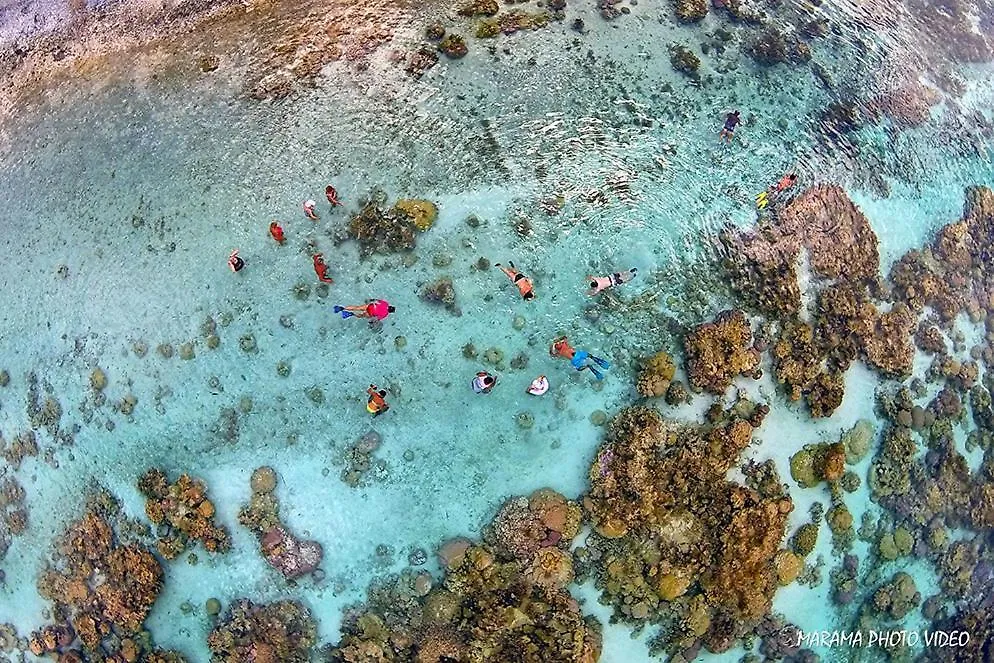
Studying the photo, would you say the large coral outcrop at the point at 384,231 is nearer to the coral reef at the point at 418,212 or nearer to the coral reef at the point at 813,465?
the coral reef at the point at 418,212

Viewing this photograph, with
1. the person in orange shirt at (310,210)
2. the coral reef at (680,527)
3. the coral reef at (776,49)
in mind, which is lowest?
the coral reef at (680,527)

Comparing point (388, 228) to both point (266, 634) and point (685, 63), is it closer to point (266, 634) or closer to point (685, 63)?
point (685, 63)

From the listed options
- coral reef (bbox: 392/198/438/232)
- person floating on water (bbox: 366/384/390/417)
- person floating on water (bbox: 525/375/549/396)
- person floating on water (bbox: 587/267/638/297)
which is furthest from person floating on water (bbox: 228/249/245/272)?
person floating on water (bbox: 587/267/638/297)

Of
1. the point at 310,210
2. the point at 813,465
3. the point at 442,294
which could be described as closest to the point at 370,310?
the point at 442,294

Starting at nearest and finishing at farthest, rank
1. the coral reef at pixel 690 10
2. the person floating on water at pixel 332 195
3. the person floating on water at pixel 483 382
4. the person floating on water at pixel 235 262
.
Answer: the person floating on water at pixel 483 382 → the person floating on water at pixel 235 262 → the person floating on water at pixel 332 195 → the coral reef at pixel 690 10

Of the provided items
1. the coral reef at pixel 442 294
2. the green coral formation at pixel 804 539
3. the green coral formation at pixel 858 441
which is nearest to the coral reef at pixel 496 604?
the coral reef at pixel 442 294

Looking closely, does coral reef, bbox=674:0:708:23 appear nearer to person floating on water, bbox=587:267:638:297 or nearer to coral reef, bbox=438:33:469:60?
coral reef, bbox=438:33:469:60
